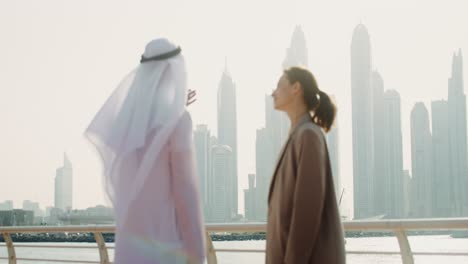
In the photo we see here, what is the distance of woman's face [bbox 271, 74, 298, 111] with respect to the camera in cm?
360

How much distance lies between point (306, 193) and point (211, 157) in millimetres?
96218

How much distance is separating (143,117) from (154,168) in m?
0.22

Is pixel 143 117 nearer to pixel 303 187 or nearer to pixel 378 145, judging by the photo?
pixel 303 187

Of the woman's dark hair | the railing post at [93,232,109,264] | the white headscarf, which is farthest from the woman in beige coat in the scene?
the railing post at [93,232,109,264]

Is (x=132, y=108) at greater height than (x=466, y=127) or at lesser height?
lesser

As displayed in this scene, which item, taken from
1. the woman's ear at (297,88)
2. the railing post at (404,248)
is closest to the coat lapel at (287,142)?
the woman's ear at (297,88)

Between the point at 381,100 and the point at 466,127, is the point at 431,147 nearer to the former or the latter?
the point at 466,127

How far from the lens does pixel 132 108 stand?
347 cm

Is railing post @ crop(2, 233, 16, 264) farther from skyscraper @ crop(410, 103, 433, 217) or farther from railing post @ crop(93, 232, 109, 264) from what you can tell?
skyscraper @ crop(410, 103, 433, 217)

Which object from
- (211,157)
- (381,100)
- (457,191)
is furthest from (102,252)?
(381,100)

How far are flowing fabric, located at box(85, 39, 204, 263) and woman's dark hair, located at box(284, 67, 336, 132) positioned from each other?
0.53 metres

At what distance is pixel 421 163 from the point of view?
127938 millimetres

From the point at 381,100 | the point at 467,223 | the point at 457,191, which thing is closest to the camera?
the point at 467,223

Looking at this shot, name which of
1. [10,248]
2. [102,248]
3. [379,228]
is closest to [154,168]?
[379,228]
